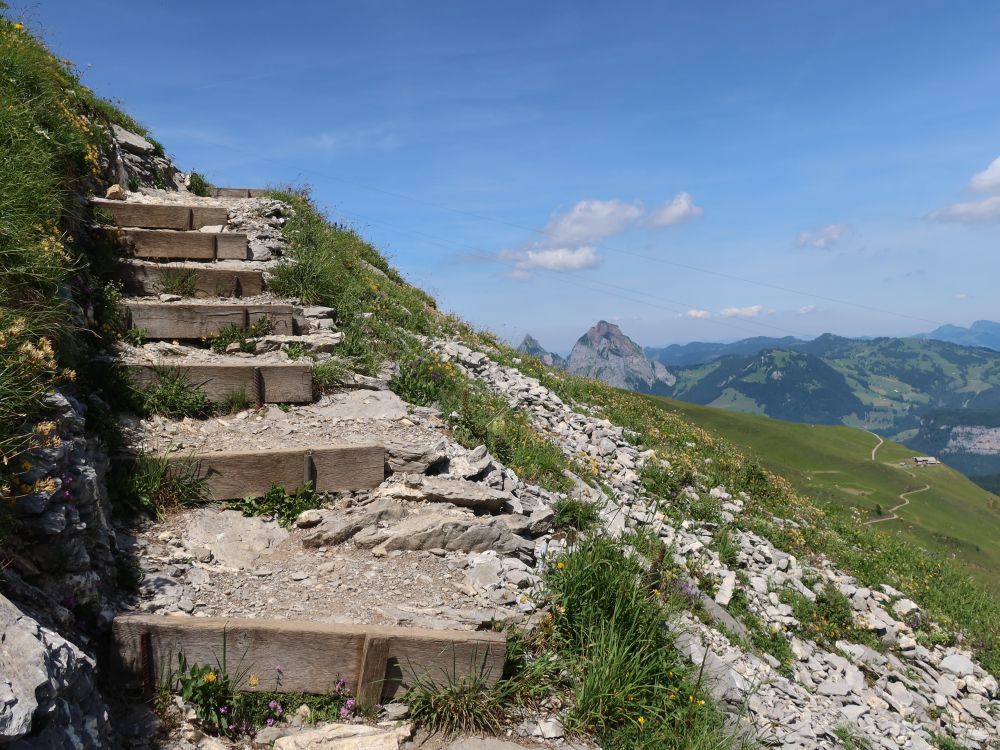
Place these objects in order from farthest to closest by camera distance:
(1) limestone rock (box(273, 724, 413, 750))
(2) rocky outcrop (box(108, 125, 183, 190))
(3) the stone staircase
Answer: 1. (2) rocky outcrop (box(108, 125, 183, 190))
2. (3) the stone staircase
3. (1) limestone rock (box(273, 724, 413, 750))

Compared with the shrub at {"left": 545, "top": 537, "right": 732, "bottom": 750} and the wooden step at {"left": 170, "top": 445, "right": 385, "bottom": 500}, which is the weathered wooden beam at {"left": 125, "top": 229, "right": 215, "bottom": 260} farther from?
the shrub at {"left": 545, "top": 537, "right": 732, "bottom": 750}

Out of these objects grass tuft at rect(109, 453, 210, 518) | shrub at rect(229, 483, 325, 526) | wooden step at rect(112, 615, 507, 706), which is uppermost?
grass tuft at rect(109, 453, 210, 518)

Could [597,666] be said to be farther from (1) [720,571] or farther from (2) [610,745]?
(1) [720,571]

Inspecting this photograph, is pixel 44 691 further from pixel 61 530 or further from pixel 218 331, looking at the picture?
pixel 218 331

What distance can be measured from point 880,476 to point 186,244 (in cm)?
15763

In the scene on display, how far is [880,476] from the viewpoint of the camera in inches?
5340

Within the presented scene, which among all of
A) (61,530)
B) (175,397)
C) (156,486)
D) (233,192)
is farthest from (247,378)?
(233,192)

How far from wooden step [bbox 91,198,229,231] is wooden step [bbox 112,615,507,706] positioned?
8.99 m

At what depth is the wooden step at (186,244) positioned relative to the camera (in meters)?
10.1

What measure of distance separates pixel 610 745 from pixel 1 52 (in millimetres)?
13150

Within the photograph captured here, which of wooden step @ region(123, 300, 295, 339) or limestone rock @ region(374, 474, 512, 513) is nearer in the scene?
limestone rock @ region(374, 474, 512, 513)

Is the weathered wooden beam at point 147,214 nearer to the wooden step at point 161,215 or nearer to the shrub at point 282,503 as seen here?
the wooden step at point 161,215

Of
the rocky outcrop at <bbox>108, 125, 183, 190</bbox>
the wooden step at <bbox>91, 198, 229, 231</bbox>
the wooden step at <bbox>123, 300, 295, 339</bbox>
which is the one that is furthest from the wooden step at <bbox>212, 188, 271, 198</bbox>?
the wooden step at <bbox>123, 300, 295, 339</bbox>

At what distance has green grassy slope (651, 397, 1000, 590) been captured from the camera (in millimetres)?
97312
